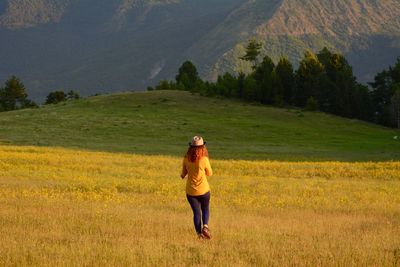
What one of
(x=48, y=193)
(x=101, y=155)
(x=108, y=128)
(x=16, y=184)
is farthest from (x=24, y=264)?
(x=108, y=128)

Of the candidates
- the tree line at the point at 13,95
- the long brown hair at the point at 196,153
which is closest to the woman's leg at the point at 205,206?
the long brown hair at the point at 196,153

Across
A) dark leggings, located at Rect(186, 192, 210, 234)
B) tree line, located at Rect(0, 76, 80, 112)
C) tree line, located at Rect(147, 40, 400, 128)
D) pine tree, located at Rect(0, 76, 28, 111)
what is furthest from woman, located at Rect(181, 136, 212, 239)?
pine tree, located at Rect(0, 76, 28, 111)

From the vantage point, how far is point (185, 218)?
60.0 ft

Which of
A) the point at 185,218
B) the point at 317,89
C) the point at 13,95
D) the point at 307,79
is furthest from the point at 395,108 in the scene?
the point at 185,218

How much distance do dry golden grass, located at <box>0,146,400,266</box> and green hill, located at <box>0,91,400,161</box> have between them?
16.3 metres

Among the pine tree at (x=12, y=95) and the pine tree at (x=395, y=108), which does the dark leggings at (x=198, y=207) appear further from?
the pine tree at (x=12, y=95)

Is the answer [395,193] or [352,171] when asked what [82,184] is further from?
[352,171]

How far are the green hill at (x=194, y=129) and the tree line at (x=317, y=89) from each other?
5.87 m

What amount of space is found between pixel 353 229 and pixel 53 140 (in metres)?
43.4

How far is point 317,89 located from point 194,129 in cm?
3619

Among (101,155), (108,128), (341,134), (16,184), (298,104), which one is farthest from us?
(298,104)

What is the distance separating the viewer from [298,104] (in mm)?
104250

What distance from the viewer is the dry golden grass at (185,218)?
498 inches

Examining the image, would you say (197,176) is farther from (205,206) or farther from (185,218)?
(185,218)
